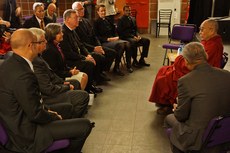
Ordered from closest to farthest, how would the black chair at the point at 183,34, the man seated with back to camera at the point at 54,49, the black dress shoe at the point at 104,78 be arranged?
the man seated with back to camera at the point at 54,49
the black dress shoe at the point at 104,78
the black chair at the point at 183,34

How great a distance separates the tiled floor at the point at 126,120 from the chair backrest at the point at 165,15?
159 inches

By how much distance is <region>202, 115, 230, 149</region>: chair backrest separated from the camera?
1.81 metres

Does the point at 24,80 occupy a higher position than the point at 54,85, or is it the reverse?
the point at 24,80

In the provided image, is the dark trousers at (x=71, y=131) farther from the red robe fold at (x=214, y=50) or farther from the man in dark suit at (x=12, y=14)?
the man in dark suit at (x=12, y=14)

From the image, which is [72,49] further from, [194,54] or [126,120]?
[194,54]

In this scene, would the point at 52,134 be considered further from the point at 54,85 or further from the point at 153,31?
the point at 153,31

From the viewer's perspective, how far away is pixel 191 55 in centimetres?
213

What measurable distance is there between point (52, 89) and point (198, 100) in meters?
1.39

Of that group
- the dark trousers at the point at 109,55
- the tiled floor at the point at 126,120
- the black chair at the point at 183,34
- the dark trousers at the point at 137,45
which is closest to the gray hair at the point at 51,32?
the tiled floor at the point at 126,120

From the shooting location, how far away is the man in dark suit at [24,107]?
1.74 meters

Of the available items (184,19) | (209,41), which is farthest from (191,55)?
(184,19)

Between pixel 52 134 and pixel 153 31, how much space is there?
7182mm

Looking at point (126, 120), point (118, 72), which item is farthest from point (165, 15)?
point (126, 120)

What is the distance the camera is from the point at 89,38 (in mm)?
4570
